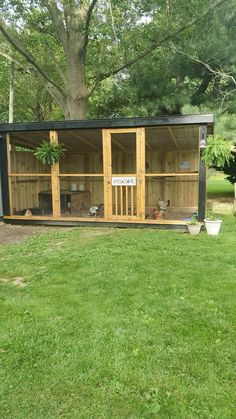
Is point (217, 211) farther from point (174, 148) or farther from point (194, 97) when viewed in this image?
point (194, 97)

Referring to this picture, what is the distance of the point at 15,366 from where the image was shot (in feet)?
7.90

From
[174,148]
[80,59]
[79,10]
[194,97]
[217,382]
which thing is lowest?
[217,382]

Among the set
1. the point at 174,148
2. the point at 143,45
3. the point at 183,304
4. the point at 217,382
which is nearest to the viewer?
the point at 217,382

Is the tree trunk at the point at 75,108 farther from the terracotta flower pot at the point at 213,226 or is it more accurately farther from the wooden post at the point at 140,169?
the terracotta flower pot at the point at 213,226

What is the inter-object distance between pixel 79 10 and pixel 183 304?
35.3 feet

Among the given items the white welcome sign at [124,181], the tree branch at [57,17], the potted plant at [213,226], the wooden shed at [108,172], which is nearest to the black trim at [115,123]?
the wooden shed at [108,172]

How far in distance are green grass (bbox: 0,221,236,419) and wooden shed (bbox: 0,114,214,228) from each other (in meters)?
2.63

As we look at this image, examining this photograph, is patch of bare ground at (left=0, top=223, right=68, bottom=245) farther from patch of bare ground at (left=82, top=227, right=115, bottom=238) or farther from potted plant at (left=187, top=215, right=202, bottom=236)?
potted plant at (left=187, top=215, right=202, bottom=236)

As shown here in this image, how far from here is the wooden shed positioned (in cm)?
722

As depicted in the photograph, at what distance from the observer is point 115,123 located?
7.22 metres

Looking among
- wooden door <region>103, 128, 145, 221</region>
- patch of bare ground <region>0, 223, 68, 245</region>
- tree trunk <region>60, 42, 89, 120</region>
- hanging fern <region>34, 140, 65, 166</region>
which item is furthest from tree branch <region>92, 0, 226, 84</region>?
patch of bare ground <region>0, 223, 68, 245</region>

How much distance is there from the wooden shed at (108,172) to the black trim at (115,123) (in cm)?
2

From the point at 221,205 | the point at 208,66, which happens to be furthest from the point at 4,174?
the point at 221,205

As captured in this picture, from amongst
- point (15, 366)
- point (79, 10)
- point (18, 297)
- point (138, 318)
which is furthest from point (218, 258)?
point (79, 10)
